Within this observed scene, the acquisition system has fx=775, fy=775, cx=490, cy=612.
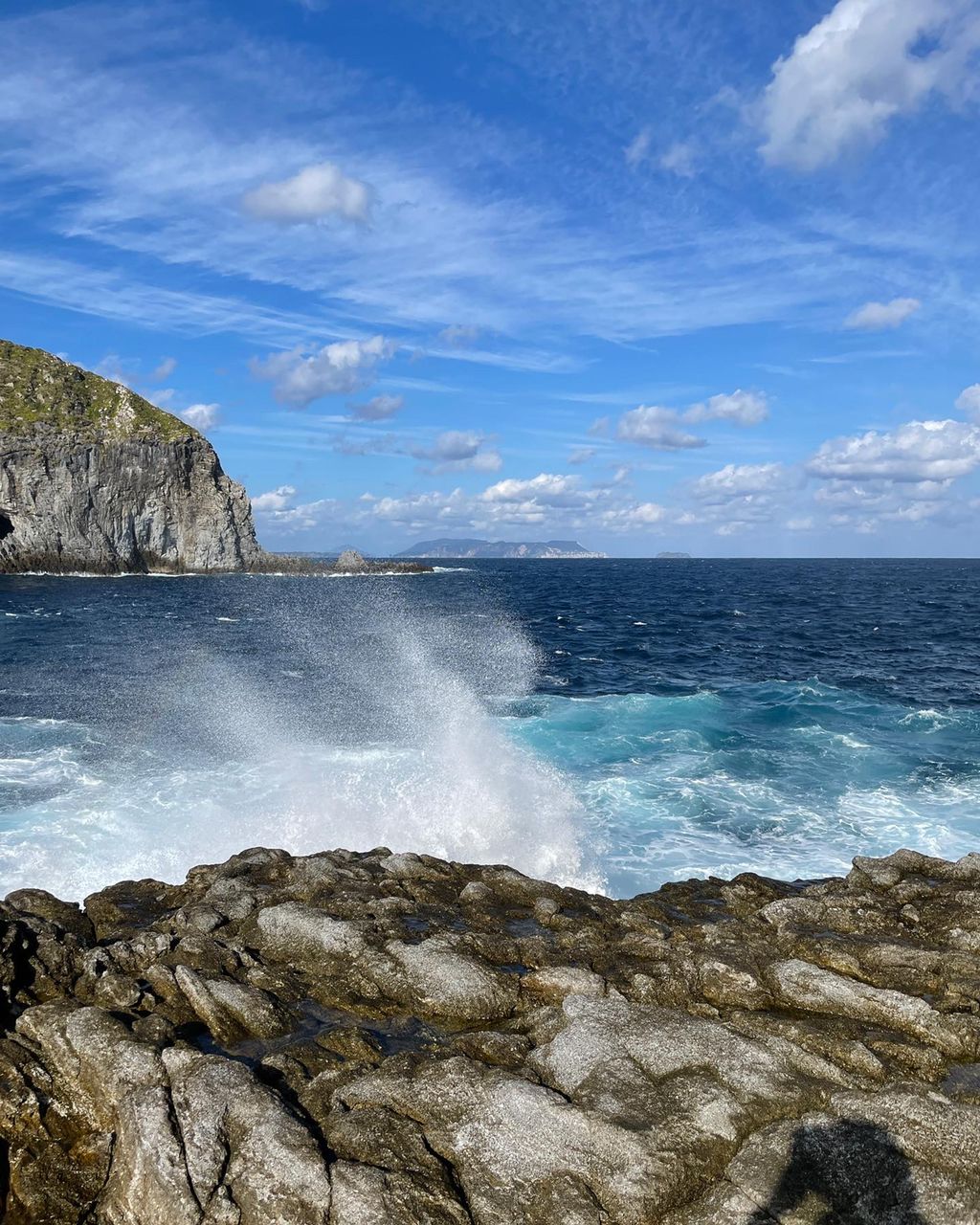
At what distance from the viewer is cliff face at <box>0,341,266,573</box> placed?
123500 millimetres

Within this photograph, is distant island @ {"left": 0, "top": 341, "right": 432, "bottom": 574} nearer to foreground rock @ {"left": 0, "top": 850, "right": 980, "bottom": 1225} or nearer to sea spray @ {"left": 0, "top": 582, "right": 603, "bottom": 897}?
sea spray @ {"left": 0, "top": 582, "right": 603, "bottom": 897}

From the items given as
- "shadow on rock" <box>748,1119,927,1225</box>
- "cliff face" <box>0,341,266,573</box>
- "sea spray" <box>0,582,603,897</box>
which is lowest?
"sea spray" <box>0,582,603,897</box>

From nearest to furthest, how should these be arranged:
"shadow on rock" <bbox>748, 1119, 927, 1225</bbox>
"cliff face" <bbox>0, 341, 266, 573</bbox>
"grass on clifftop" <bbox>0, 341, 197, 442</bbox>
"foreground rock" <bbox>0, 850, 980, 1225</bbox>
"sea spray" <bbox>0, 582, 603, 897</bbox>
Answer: "shadow on rock" <bbox>748, 1119, 927, 1225</bbox>
"foreground rock" <bbox>0, 850, 980, 1225</bbox>
"sea spray" <bbox>0, 582, 603, 897</bbox>
"cliff face" <bbox>0, 341, 266, 573</bbox>
"grass on clifftop" <bbox>0, 341, 197, 442</bbox>

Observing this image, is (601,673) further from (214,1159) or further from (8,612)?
(8,612)

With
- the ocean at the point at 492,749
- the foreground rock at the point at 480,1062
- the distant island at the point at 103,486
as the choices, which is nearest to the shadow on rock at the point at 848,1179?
the foreground rock at the point at 480,1062

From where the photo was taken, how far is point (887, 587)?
397 feet

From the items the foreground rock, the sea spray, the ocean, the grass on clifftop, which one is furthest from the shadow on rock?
the grass on clifftop

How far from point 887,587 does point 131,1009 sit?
12986cm

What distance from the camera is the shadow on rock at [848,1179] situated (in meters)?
7.06

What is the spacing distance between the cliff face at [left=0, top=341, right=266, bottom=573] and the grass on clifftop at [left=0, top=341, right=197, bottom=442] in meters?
0.17

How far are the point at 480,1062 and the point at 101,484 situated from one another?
138446mm

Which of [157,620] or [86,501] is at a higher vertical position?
[86,501]

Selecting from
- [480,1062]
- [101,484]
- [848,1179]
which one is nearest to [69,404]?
[101,484]

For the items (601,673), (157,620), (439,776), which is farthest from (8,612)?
(439,776)
